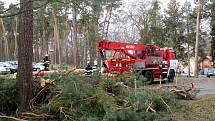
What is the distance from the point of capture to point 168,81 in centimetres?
2403

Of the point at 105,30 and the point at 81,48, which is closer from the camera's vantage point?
the point at 105,30

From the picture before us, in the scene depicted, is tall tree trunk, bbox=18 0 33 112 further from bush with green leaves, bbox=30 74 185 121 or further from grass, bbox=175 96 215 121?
grass, bbox=175 96 215 121

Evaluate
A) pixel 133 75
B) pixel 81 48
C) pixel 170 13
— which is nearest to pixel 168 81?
pixel 133 75

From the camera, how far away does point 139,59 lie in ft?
71.8

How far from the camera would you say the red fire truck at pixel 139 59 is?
21.1 metres

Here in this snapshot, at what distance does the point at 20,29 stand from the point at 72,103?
249cm

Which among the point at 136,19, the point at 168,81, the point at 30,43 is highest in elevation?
the point at 136,19

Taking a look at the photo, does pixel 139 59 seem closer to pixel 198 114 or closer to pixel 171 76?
pixel 171 76

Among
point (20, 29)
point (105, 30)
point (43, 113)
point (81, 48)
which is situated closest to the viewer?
point (43, 113)

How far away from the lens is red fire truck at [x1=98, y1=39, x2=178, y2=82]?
21125mm

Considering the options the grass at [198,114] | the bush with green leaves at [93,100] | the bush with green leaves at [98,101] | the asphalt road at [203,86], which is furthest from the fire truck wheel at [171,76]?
the bush with green leaves at [98,101]

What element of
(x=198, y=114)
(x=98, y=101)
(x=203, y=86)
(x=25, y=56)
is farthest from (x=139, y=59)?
(x=98, y=101)

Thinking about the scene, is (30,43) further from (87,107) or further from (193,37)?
(193,37)

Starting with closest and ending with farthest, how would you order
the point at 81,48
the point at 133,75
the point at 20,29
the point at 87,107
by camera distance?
the point at 87,107 < the point at 20,29 < the point at 133,75 < the point at 81,48
